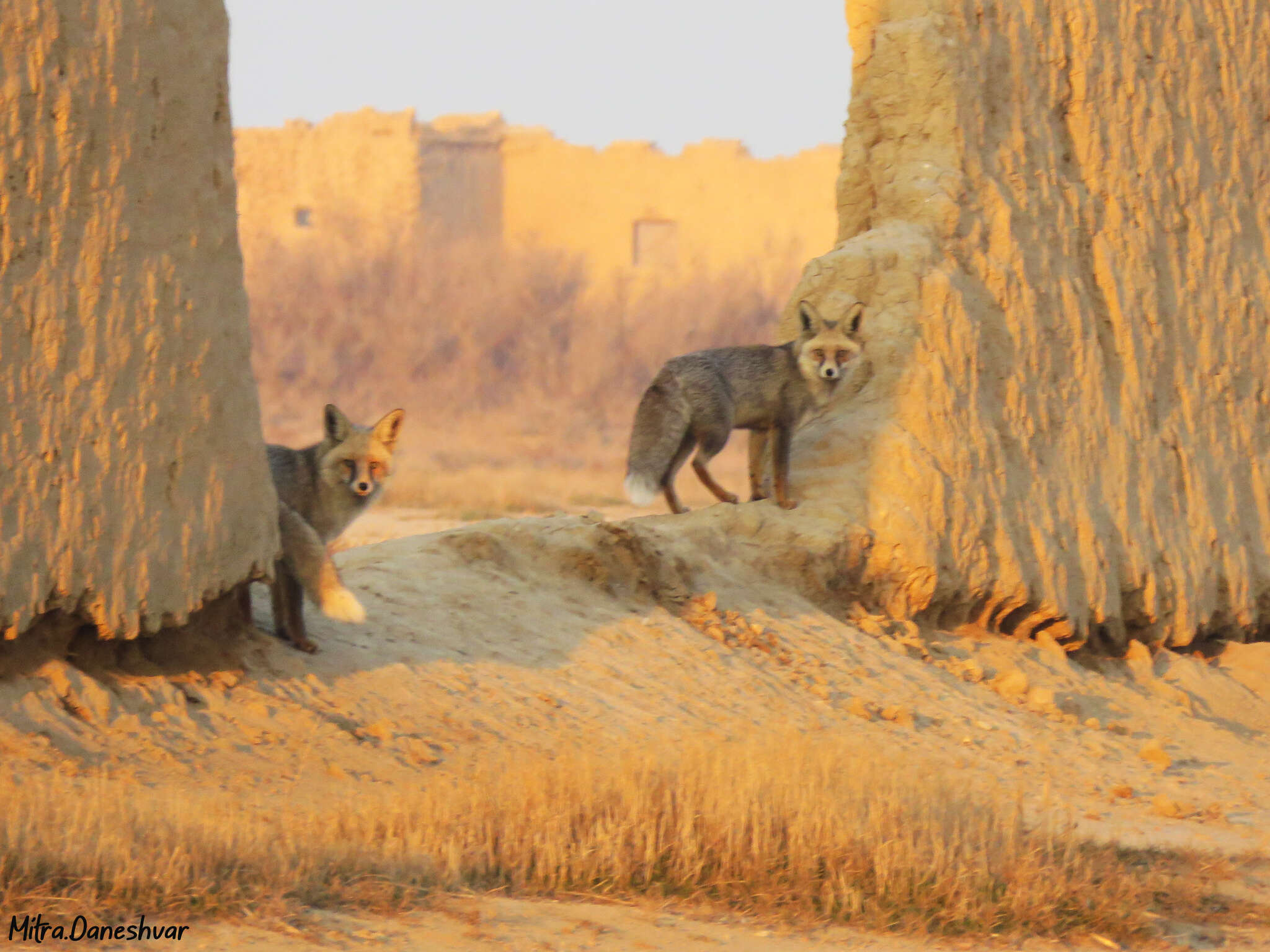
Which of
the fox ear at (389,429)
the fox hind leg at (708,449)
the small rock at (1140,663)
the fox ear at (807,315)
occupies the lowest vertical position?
the small rock at (1140,663)

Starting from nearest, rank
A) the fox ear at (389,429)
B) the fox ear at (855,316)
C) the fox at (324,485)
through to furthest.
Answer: the fox at (324,485) → the fox ear at (389,429) → the fox ear at (855,316)

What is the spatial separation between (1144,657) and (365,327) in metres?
19.2

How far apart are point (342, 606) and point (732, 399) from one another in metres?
3.20

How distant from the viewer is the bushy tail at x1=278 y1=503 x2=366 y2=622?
6.07 m

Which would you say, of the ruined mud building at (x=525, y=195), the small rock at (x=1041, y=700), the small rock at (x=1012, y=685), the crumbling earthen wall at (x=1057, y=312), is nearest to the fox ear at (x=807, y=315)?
the crumbling earthen wall at (x=1057, y=312)

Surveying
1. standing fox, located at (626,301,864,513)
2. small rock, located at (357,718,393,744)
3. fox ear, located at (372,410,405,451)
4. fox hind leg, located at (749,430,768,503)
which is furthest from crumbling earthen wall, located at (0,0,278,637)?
fox hind leg, located at (749,430,768,503)

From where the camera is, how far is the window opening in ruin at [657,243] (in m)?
28.7

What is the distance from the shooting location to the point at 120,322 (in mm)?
5492

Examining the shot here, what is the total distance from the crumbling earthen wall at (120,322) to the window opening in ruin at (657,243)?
22.9 m

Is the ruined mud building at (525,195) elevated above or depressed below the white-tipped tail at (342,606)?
above

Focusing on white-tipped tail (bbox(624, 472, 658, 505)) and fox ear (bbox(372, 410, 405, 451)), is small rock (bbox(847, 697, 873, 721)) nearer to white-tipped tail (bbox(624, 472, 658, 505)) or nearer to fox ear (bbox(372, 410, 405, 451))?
white-tipped tail (bbox(624, 472, 658, 505))
